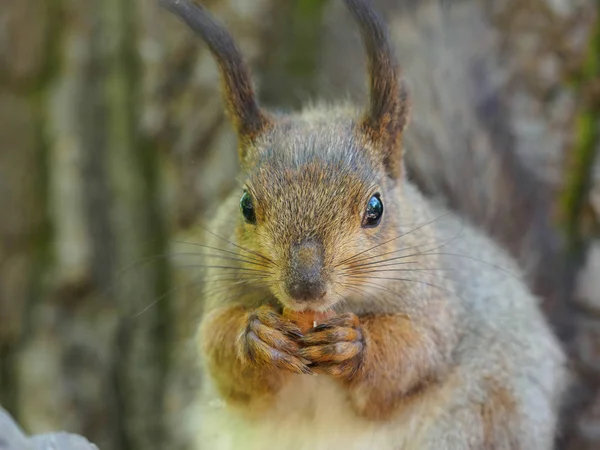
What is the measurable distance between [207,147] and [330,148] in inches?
29.1

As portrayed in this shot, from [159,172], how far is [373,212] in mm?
849

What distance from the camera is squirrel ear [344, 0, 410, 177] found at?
3.32 ft

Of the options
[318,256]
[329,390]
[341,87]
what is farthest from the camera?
[341,87]

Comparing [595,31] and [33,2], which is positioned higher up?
[595,31]

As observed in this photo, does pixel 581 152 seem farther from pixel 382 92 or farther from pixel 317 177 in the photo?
pixel 317 177

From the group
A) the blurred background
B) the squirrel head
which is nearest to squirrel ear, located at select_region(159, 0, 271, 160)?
the squirrel head

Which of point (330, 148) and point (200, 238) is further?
point (200, 238)

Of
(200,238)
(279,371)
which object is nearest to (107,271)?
(200,238)

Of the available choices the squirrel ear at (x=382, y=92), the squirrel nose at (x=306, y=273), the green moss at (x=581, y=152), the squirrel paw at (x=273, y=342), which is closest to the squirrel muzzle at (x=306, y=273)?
the squirrel nose at (x=306, y=273)

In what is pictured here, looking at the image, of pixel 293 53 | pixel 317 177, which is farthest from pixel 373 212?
pixel 293 53

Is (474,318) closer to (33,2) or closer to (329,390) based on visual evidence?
(329,390)

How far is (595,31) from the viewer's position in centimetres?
171

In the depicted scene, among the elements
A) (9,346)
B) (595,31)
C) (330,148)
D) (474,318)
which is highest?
(595,31)

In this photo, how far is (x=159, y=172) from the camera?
1771 millimetres
